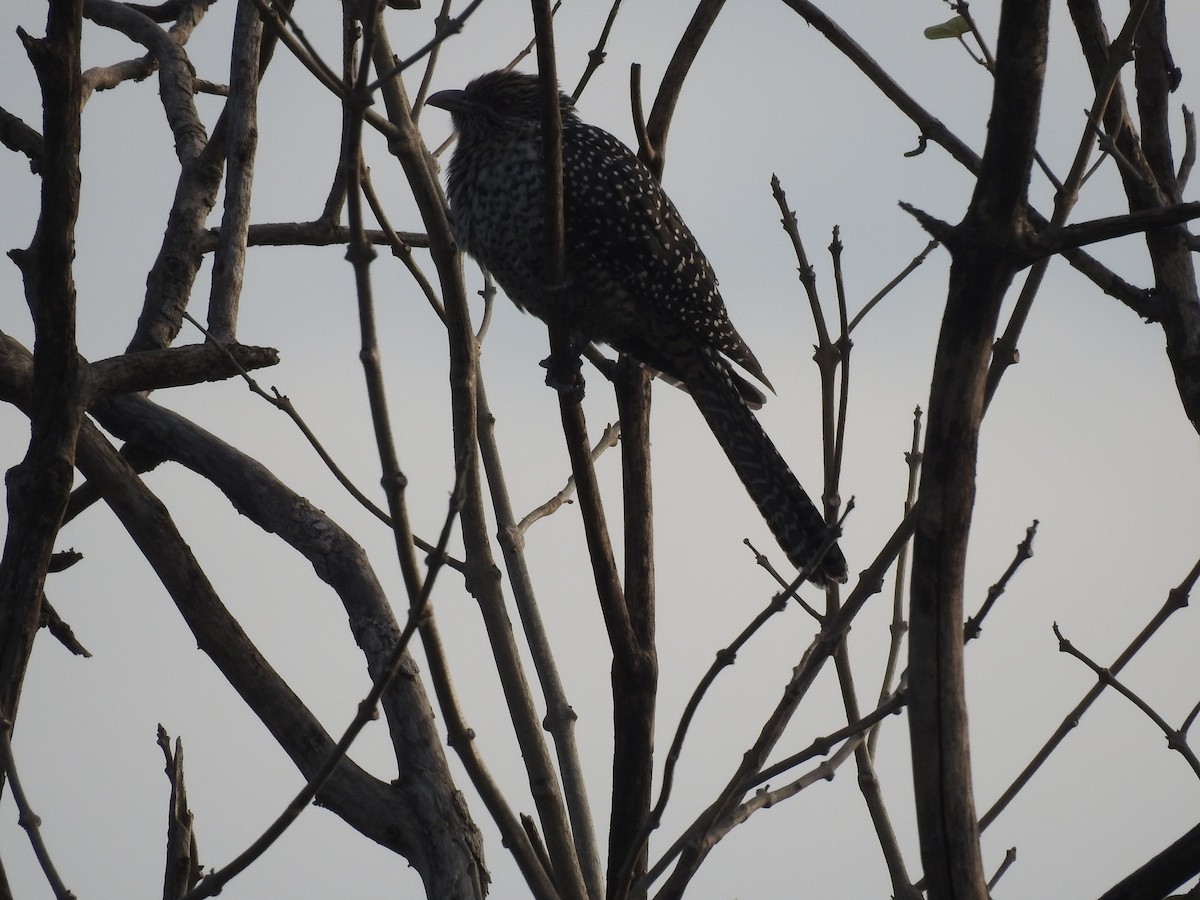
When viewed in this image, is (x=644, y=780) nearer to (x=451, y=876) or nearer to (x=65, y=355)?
(x=451, y=876)

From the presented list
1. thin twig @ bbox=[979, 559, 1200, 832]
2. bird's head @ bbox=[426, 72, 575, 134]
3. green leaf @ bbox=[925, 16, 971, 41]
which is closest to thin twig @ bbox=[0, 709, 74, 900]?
thin twig @ bbox=[979, 559, 1200, 832]

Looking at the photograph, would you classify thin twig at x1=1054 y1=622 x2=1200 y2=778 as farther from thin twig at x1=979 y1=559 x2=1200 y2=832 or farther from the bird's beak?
the bird's beak

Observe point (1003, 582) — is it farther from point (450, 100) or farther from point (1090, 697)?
point (450, 100)

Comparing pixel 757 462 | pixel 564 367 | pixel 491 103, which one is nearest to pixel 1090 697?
pixel 564 367

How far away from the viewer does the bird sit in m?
4.96

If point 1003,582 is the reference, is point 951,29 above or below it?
above

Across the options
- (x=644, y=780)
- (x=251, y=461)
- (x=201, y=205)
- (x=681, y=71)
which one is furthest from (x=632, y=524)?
(x=201, y=205)

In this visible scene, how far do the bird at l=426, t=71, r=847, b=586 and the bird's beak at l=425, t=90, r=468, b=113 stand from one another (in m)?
0.01

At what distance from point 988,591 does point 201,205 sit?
286 centimetres

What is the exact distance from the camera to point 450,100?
552 centimetres

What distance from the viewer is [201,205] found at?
440 centimetres

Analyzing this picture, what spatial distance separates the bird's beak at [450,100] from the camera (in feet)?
18.1

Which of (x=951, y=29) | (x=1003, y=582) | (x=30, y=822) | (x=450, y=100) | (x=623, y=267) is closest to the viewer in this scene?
(x=30, y=822)

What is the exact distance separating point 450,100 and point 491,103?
0.17 metres
